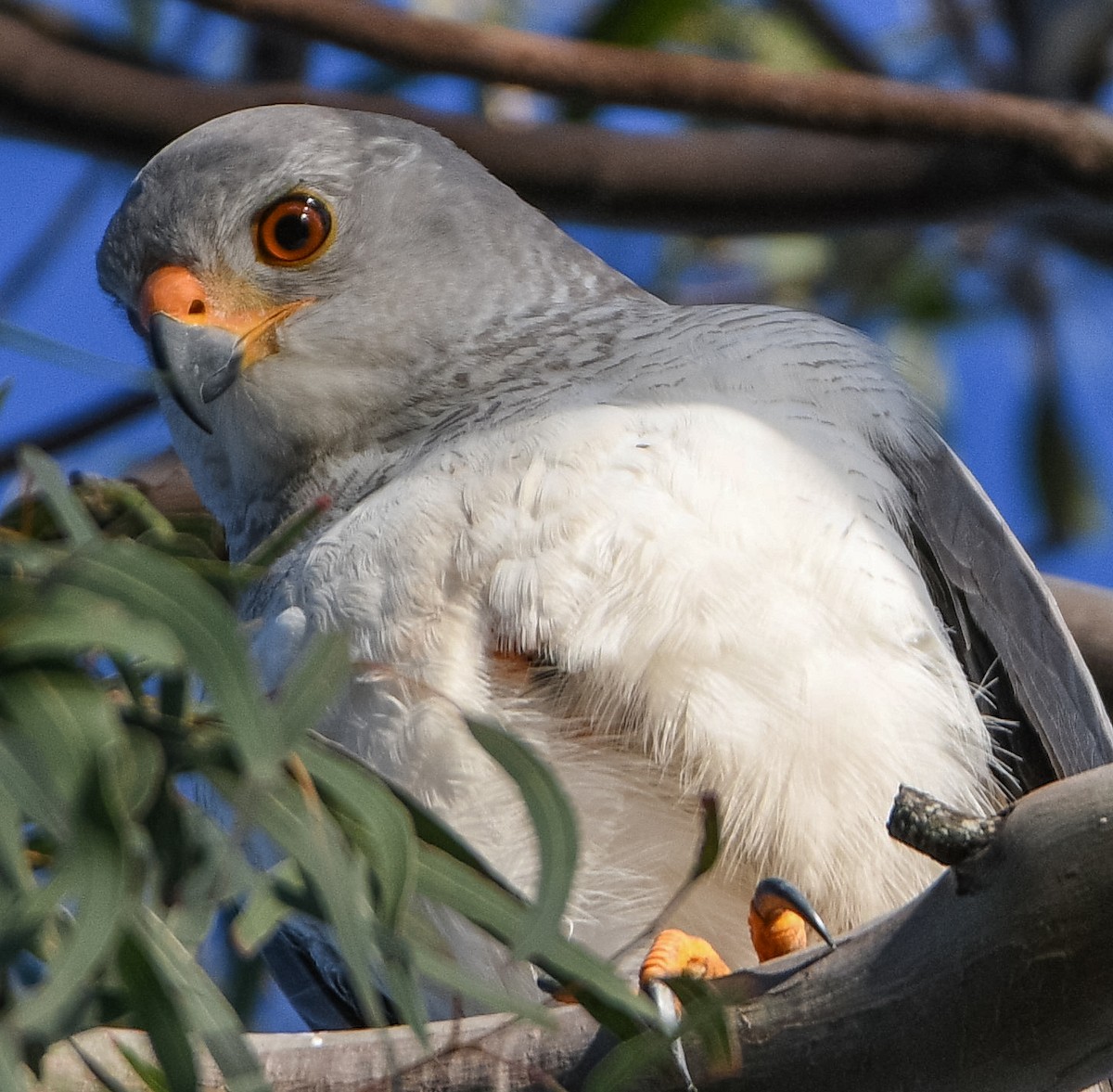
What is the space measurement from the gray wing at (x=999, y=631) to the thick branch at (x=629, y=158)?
1.65 metres

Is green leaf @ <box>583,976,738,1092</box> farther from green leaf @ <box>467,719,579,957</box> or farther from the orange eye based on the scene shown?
the orange eye

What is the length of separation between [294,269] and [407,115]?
105cm

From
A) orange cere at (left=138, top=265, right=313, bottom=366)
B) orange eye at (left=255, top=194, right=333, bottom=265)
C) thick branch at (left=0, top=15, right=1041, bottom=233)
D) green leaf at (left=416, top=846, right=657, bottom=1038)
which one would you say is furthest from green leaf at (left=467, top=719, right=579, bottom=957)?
thick branch at (left=0, top=15, right=1041, bottom=233)

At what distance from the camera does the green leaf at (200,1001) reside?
1678mm

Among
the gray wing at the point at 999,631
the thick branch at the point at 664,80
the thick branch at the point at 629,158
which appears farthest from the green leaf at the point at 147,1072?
the thick branch at the point at 629,158

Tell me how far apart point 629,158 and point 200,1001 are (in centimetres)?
329

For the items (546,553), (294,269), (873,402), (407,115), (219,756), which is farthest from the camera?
(407,115)

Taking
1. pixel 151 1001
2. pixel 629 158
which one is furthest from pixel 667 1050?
pixel 629 158

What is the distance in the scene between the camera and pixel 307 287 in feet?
11.1

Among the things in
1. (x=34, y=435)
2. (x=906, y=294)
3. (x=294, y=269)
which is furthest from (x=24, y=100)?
(x=906, y=294)

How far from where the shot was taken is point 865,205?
15.4 feet

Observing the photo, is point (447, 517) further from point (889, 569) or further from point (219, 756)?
point (219, 756)

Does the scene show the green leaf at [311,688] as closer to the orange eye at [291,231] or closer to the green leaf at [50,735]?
the green leaf at [50,735]

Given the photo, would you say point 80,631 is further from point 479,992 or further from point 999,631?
point 999,631
